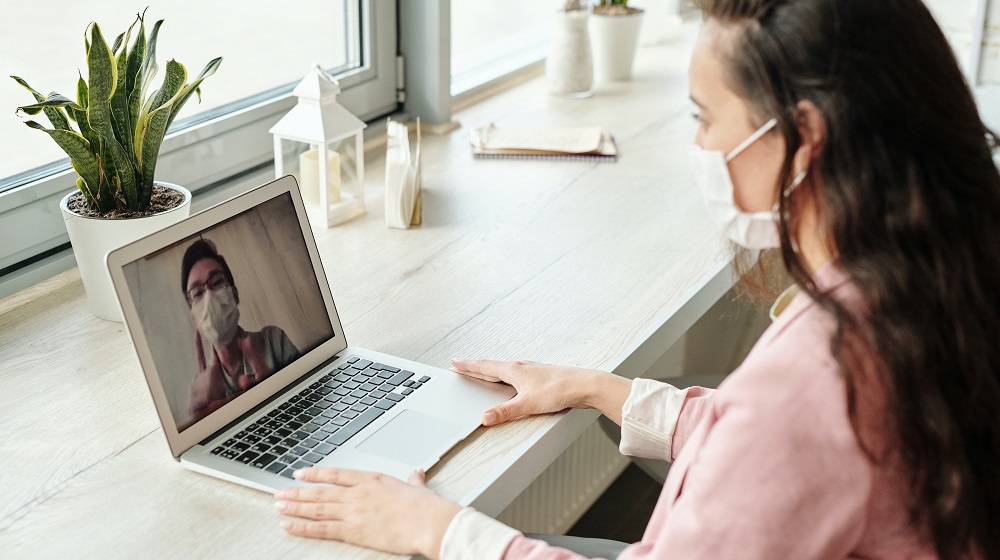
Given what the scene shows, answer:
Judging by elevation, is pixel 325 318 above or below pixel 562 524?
above

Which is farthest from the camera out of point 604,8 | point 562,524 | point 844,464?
point 604,8

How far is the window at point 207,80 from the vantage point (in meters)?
1.33

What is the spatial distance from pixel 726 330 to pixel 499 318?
3.27ft

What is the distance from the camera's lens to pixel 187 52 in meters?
1.58

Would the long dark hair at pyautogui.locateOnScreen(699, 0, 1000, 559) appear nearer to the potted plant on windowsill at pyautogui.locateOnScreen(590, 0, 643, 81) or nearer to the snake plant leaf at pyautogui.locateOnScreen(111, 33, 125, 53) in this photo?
the snake plant leaf at pyautogui.locateOnScreen(111, 33, 125, 53)

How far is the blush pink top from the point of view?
0.72 meters

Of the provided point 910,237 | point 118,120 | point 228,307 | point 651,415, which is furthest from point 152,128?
point 910,237

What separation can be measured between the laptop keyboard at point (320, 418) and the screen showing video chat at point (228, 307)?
0.04 meters

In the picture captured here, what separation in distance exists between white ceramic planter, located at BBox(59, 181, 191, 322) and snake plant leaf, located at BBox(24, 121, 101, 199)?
0.05 m

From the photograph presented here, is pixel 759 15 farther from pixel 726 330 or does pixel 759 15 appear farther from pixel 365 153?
pixel 726 330

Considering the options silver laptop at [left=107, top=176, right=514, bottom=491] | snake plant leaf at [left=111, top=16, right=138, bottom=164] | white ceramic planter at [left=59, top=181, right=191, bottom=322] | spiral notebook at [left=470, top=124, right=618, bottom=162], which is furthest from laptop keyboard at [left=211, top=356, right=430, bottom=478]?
spiral notebook at [left=470, top=124, right=618, bottom=162]

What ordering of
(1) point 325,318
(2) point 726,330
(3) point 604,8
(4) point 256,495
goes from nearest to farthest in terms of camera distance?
1. (4) point 256,495
2. (1) point 325,318
3. (2) point 726,330
4. (3) point 604,8

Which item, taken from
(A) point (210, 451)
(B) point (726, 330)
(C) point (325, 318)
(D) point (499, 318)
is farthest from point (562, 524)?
(A) point (210, 451)

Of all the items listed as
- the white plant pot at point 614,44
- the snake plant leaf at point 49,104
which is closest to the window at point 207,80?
the snake plant leaf at point 49,104
